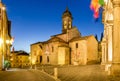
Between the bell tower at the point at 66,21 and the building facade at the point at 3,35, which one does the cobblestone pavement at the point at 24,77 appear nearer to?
the building facade at the point at 3,35

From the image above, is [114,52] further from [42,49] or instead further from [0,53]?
[42,49]

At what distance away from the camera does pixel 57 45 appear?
8075cm

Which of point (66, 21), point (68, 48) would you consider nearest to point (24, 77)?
point (68, 48)

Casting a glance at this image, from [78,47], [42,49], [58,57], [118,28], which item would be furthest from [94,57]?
[118,28]

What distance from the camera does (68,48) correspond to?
80.3 meters

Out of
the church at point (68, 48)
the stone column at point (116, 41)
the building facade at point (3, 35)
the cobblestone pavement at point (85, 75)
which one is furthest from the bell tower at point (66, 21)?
the stone column at point (116, 41)

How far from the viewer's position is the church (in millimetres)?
75375

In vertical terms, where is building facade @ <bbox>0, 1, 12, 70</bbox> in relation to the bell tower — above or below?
below

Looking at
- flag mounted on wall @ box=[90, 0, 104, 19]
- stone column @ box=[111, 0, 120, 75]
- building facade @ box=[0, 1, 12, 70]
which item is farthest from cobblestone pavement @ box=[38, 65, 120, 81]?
building facade @ box=[0, 1, 12, 70]

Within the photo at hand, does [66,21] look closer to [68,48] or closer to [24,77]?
[68,48]

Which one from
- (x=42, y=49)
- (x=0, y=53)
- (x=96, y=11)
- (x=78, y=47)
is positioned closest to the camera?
(x=96, y=11)

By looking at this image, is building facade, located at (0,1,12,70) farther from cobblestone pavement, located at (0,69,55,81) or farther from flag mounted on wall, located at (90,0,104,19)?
flag mounted on wall, located at (90,0,104,19)

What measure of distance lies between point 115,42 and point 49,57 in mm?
68708

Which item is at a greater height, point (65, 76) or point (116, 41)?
point (116, 41)
